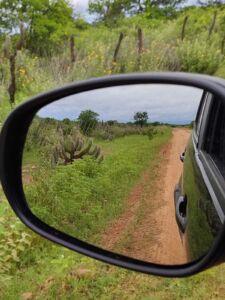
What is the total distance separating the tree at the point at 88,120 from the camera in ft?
4.42

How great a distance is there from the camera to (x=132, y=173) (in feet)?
4.47

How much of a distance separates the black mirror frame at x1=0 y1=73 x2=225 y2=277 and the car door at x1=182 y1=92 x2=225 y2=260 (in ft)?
0.15

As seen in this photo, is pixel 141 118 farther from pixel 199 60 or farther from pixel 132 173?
pixel 199 60

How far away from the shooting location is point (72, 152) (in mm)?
1580

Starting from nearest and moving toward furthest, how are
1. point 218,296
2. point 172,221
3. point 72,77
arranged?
point 172,221, point 218,296, point 72,77

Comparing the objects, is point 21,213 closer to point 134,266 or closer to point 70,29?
point 134,266

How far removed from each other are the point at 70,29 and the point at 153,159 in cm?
2508

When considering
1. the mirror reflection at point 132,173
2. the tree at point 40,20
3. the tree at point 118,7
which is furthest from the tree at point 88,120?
the tree at point 118,7

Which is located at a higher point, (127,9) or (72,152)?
(127,9)

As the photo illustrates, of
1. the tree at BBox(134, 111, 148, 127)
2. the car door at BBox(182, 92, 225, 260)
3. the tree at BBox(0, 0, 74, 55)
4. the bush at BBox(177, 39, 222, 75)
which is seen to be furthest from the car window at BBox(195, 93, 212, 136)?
the tree at BBox(0, 0, 74, 55)

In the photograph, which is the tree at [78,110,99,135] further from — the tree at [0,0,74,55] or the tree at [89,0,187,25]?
the tree at [89,0,187,25]

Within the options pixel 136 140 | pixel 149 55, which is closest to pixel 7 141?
pixel 136 140

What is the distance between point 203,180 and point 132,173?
0.16 m

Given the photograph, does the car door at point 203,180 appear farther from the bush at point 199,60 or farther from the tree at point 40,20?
the tree at point 40,20
